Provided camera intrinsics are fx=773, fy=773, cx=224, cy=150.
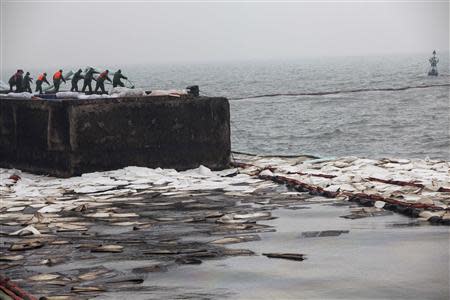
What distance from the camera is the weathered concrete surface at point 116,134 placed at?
536 inches

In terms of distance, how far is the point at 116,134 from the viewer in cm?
1388

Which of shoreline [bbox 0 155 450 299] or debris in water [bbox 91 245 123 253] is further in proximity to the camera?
debris in water [bbox 91 245 123 253]

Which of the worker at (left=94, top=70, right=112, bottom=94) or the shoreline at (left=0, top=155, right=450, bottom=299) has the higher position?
the worker at (left=94, top=70, right=112, bottom=94)

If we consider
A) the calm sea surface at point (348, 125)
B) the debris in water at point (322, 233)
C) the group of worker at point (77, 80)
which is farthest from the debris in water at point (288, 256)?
the calm sea surface at point (348, 125)

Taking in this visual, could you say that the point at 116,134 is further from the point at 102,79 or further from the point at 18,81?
the point at 18,81

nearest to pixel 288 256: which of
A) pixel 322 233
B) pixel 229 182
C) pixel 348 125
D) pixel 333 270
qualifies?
pixel 333 270

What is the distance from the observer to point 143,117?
14125 mm

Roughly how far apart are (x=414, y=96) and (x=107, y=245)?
6224 cm

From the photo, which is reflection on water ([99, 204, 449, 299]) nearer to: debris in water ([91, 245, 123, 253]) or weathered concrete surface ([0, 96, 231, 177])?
debris in water ([91, 245, 123, 253])

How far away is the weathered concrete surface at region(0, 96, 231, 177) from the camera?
44.7ft

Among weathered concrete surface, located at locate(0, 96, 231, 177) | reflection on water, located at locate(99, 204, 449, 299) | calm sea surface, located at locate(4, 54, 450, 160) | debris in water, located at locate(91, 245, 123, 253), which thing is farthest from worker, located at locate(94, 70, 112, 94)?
calm sea surface, located at locate(4, 54, 450, 160)

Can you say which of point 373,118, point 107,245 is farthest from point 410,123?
point 107,245

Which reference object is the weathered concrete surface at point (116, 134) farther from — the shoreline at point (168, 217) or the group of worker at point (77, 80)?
the group of worker at point (77, 80)

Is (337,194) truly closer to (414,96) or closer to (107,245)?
(107,245)
